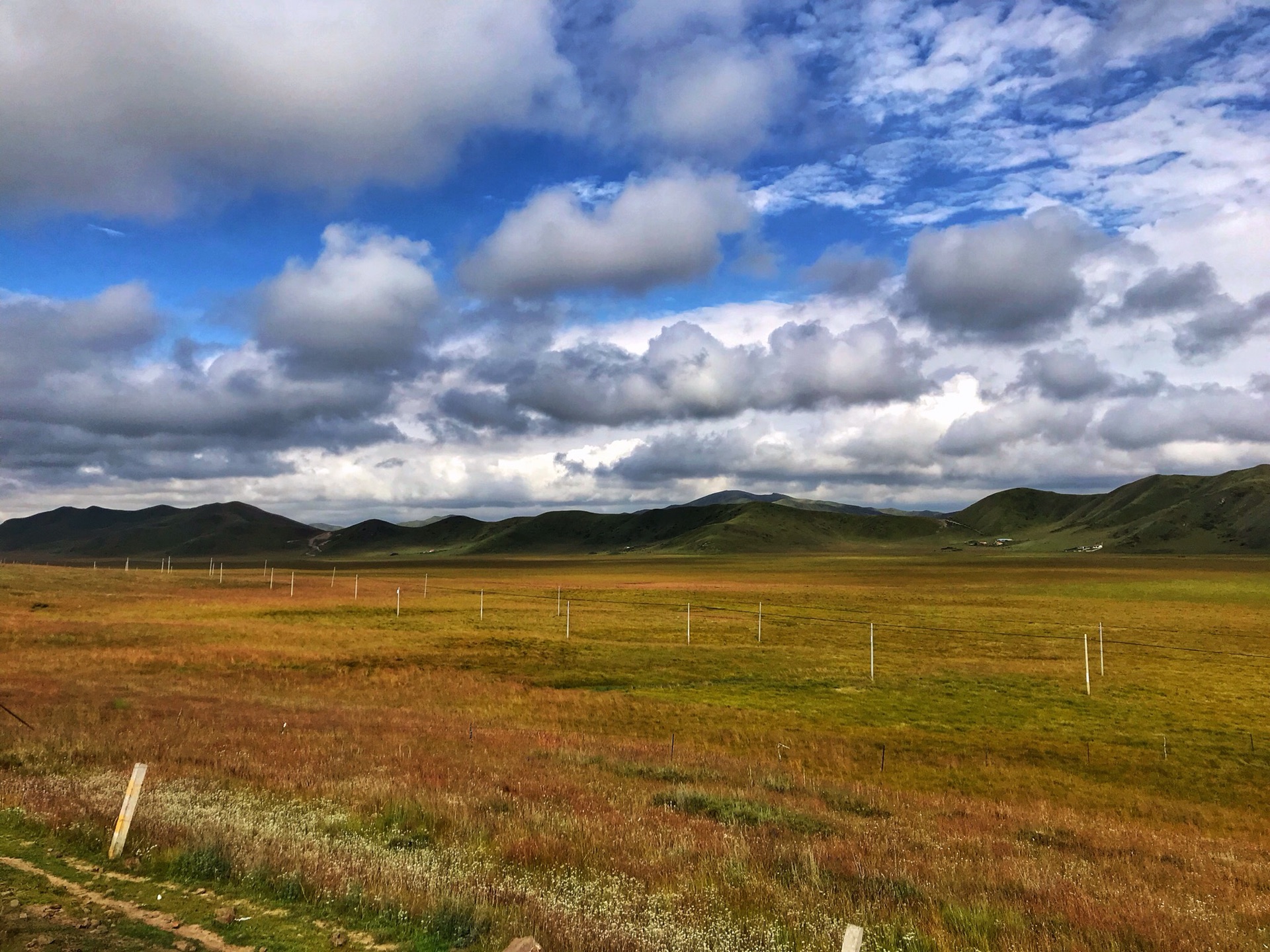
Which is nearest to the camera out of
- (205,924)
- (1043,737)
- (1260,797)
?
(205,924)

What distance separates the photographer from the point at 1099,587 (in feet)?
327

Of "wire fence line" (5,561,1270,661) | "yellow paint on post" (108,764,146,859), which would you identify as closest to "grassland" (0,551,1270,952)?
"yellow paint on post" (108,764,146,859)

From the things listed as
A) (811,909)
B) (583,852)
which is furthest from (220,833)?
(811,909)

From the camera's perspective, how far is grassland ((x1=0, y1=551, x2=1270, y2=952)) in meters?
8.82

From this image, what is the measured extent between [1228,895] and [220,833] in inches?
581

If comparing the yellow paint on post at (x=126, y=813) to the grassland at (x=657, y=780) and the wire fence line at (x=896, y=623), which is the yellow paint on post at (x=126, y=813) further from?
the wire fence line at (x=896, y=623)

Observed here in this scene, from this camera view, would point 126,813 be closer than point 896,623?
Yes

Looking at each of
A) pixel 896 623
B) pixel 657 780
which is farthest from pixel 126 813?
pixel 896 623

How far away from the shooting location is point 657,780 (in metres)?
17.1

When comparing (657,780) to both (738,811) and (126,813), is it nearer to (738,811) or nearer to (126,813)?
(738,811)

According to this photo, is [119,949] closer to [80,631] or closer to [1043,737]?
[1043,737]

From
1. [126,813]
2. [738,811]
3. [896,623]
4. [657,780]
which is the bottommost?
[896,623]

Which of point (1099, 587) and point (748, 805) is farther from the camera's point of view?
point (1099, 587)

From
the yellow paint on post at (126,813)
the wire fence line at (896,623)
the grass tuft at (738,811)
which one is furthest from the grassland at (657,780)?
the wire fence line at (896,623)
